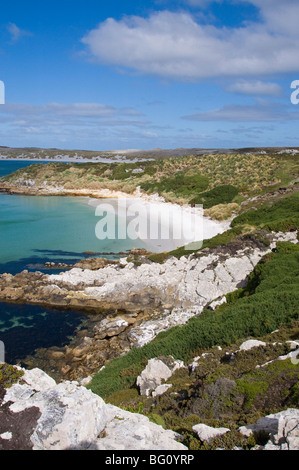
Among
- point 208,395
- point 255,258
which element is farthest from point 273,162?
point 208,395

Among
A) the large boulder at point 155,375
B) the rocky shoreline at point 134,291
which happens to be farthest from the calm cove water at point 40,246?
the large boulder at point 155,375

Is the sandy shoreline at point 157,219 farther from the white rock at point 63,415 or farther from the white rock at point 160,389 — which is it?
the white rock at point 63,415

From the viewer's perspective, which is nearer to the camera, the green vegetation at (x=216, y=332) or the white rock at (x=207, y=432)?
the white rock at (x=207, y=432)

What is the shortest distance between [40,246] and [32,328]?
1447 cm

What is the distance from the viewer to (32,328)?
1703 centimetres

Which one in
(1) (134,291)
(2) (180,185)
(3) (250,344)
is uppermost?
(2) (180,185)

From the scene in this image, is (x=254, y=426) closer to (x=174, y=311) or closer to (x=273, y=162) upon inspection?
(x=174, y=311)

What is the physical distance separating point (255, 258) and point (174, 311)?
17.6 ft

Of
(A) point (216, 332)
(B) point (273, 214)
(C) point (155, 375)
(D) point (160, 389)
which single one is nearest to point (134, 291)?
(A) point (216, 332)

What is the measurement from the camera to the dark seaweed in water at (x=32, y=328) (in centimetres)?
1542

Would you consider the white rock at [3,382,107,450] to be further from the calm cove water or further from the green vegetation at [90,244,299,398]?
the calm cove water

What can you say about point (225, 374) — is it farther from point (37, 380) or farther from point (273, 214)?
point (273, 214)

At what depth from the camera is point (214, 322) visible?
11398 mm
